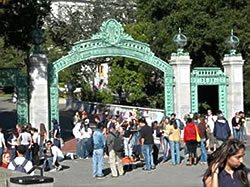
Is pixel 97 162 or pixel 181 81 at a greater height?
pixel 181 81

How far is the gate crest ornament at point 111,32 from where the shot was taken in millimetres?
23781

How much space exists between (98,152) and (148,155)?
6.35ft

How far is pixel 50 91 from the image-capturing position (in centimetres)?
2323

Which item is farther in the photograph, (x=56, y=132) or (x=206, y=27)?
(x=206, y=27)

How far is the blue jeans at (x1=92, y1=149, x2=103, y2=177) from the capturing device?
1590cm

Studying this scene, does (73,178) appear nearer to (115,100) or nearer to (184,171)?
(184,171)

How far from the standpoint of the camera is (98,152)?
52.1 ft

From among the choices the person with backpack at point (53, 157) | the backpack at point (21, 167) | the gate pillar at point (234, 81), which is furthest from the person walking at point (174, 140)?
the backpack at point (21, 167)

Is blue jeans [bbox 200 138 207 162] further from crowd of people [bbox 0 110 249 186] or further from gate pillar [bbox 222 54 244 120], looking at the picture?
gate pillar [bbox 222 54 244 120]

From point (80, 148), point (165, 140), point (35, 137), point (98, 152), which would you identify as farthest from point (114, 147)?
point (80, 148)

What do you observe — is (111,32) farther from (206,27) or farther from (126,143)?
(206,27)

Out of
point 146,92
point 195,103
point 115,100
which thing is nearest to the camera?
point 195,103

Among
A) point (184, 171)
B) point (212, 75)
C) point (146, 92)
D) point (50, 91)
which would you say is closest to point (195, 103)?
point (212, 75)

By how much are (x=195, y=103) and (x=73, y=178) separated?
10.4 m
